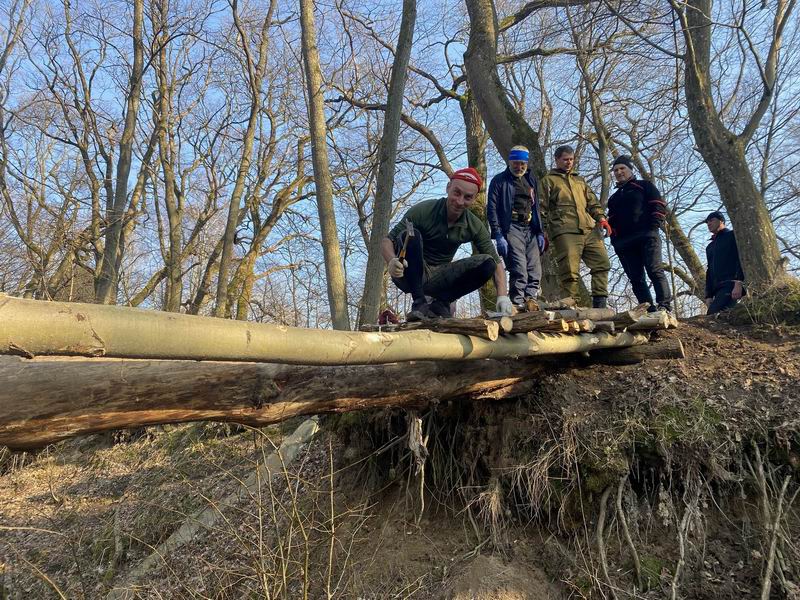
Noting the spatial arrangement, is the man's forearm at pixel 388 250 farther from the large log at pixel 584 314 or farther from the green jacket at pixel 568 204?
the green jacket at pixel 568 204

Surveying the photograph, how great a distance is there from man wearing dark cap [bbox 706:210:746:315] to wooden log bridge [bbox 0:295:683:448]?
3.47 metres

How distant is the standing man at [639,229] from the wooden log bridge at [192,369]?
7.36 feet

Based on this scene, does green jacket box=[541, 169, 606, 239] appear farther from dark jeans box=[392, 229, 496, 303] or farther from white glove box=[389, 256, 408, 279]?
white glove box=[389, 256, 408, 279]

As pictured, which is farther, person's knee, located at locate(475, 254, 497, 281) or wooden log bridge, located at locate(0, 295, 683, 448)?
person's knee, located at locate(475, 254, 497, 281)

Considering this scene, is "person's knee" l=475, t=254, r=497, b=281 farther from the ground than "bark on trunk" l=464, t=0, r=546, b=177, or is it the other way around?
"bark on trunk" l=464, t=0, r=546, b=177

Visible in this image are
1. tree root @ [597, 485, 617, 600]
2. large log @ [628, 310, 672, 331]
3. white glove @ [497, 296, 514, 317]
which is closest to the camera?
tree root @ [597, 485, 617, 600]

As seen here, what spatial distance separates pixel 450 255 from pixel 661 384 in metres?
2.12

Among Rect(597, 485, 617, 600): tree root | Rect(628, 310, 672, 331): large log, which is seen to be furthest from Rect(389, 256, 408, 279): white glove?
Rect(597, 485, 617, 600): tree root

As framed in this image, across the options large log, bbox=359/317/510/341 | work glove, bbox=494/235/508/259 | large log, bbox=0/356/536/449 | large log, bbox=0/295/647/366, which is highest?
work glove, bbox=494/235/508/259

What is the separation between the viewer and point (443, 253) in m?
4.76

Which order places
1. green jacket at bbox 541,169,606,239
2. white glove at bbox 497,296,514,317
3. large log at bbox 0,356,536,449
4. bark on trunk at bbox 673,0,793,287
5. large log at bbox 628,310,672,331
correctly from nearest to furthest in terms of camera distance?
large log at bbox 0,356,536,449 < white glove at bbox 497,296,514,317 < large log at bbox 628,310,672,331 < bark on trunk at bbox 673,0,793,287 < green jacket at bbox 541,169,606,239

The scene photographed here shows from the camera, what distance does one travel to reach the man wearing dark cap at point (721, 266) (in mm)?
5887

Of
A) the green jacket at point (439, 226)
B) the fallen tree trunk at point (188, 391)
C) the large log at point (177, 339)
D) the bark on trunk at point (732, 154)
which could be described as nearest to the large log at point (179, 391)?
the fallen tree trunk at point (188, 391)

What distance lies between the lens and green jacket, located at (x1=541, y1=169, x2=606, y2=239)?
5.44 meters
